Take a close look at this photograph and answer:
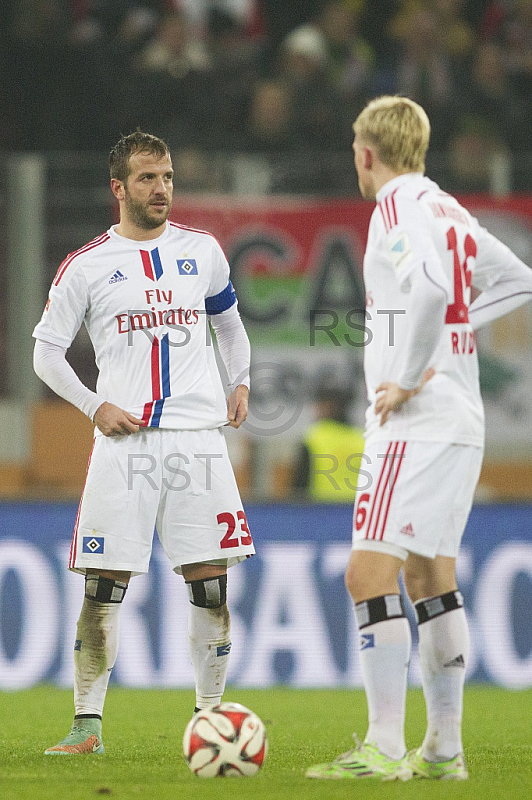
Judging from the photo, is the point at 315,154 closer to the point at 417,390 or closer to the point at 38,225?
the point at 38,225

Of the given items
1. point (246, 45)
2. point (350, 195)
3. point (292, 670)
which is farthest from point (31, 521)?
point (246, 45)

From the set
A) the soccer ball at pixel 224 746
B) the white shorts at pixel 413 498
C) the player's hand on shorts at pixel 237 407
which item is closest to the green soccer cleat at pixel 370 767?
Answer: the soccer ball at pixel 224 746

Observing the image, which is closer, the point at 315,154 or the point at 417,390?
the point at 417,390

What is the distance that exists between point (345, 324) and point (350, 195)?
1.07 meters

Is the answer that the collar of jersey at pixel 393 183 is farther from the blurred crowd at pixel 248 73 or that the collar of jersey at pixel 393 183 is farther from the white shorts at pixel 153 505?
the blurred crowd at pixel 248 73

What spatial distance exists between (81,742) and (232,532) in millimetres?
967

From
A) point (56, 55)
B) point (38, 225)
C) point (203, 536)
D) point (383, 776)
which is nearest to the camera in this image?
point (383, 776)

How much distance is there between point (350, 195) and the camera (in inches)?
414

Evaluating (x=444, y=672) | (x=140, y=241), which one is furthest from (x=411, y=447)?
(x=140, y=241)

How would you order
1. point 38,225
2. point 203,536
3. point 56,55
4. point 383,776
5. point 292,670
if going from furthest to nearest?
point 56,55
point 38,225
point 292,670
point 203,536
point 383,776

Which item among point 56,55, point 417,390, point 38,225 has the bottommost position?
point 417,390

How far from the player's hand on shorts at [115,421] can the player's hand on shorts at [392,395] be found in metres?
1.21

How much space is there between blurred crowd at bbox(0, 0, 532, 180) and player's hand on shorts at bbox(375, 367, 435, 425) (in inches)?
257

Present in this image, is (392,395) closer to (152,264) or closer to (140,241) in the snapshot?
(152,264)
